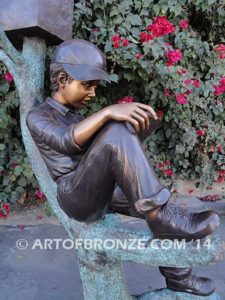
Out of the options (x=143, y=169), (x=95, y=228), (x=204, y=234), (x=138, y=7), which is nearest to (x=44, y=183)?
(x=95, y=228)

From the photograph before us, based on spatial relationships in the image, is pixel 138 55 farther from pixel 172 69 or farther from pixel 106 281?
pixel 106 281

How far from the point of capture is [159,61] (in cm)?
262

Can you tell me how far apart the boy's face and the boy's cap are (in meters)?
0.04

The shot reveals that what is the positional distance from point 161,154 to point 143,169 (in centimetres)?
223

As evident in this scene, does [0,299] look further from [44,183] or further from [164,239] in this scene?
[164,239]

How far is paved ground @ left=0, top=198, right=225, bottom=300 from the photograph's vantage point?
1.90 meters

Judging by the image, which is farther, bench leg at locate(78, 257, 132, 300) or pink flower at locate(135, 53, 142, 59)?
pink flower at locate(135, 53, 142, 59)

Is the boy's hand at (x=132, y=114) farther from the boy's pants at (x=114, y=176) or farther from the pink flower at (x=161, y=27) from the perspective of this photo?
the pink flower at (x=161, y=27)

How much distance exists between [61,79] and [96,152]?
0.41 metres

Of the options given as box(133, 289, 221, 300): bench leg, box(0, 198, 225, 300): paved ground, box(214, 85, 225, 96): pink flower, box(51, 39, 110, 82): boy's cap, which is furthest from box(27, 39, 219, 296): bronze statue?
box(214, 85, 225, 96): pink flower

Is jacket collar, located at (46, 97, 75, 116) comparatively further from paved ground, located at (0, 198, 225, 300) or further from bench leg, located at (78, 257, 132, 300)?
paved ground, located at (0, 198, 225, 300)

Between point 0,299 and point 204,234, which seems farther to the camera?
point 0,299

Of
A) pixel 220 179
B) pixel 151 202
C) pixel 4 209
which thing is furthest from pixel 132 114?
pixel 220 179

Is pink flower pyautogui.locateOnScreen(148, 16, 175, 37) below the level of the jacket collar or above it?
above
